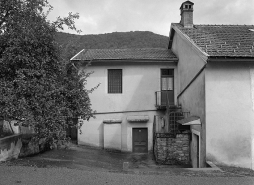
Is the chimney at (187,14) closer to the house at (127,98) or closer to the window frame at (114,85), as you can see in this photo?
the house at (127,98)

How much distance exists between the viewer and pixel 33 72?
7.26 metres

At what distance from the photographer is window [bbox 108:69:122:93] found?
1493 centimetres

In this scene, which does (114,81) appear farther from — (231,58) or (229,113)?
(231,58)

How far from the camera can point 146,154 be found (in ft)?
46.4

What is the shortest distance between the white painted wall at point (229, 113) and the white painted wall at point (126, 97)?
633cm

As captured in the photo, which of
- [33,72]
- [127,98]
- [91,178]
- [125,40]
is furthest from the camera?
[125,40]

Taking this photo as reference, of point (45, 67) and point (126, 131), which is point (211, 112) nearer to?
point (45, 67)

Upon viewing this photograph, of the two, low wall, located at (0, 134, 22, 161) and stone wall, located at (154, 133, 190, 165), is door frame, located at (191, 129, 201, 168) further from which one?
low wall, located at (0, 134, 22, 161)

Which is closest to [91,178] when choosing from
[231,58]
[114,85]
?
[231,58]

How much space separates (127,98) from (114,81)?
1.32 meters

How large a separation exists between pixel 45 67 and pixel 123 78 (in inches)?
293

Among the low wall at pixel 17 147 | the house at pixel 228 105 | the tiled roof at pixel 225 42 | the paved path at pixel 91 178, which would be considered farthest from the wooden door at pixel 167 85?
the paved path at pixel 91 178

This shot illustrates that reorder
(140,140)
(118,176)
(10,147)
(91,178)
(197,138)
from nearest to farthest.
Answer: (91,178) → (118,176) → (10,147) → (197,138) → (140,140)

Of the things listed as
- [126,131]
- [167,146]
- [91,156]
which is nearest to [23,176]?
[91,156]
